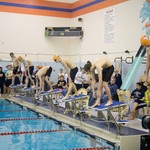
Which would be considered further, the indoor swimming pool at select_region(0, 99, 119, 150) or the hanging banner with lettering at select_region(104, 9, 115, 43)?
the hanging banner with lettering at select_region(104, 9, 115, 43)

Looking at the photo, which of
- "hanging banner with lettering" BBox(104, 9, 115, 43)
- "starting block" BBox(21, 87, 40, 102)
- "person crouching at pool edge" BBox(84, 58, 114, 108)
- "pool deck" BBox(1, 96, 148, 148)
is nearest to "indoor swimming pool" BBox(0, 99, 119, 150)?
"pool deck" BBox(1, 96, 148, 148)

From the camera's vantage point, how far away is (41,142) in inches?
228

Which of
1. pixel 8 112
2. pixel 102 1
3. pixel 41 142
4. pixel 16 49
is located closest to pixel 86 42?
pixel 102 1

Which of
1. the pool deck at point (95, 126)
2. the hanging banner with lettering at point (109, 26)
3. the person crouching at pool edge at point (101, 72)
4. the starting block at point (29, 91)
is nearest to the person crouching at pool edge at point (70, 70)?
the pool deck at point (95, 126)

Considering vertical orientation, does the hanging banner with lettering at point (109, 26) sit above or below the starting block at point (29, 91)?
above

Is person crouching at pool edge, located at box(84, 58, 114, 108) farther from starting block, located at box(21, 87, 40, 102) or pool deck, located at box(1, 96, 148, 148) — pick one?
starting block, located at box(21, 87, 40, 102)

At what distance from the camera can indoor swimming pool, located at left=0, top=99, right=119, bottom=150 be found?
5.48m

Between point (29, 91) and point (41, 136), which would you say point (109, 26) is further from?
point (41, 136)

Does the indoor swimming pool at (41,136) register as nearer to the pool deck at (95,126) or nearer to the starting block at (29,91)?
the pool deck at (95,126)

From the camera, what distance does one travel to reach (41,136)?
6.32 metres

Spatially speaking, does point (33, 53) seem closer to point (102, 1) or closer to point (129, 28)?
point (102, 1)

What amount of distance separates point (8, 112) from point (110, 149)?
5.12 metres

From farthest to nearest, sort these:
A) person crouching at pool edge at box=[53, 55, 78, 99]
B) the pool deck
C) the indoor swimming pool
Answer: person crouching at pool edge at box=[53, 55, 78, 99], the pool deck, the indoor swimming pool

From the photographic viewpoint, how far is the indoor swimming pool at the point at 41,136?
5484mm
